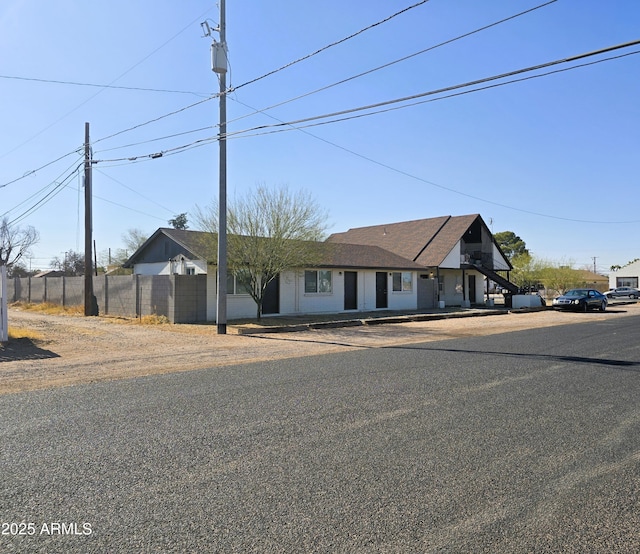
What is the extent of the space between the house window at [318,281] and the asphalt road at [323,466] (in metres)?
16.5

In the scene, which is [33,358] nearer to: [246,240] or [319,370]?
[319,370]

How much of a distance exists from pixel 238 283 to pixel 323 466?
18.1 m

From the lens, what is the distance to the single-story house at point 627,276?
74812 millimetres

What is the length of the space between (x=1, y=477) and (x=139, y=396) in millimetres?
3173

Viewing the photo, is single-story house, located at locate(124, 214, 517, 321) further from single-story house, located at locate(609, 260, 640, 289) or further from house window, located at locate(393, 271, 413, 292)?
single-story house, located at locate(609, 260, 640, 289)

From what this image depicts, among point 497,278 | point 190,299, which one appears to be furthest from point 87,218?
point 497,278

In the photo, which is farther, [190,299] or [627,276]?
[627,276]

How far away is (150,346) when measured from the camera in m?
14.1

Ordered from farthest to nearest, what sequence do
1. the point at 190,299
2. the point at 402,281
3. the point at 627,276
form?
the point at 627,276
the point at 402,281
the point at 190,299

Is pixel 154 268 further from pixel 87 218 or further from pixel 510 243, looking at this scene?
pixel 510 243

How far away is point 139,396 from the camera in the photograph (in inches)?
296

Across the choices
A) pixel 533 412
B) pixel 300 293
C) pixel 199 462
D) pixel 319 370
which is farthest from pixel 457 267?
pixel 199 462

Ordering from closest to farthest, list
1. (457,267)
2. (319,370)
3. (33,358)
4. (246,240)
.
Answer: (319,370) < (33,358) < (246,240) < (457,267)

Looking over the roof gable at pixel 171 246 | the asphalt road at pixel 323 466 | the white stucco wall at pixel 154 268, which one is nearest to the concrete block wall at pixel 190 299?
the roof gable at pixel 171 246
